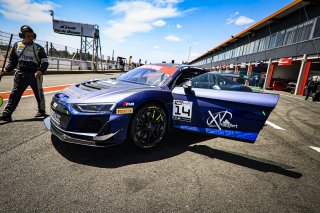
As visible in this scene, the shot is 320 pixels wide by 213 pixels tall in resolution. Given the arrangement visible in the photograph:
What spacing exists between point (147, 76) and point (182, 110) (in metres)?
1.04

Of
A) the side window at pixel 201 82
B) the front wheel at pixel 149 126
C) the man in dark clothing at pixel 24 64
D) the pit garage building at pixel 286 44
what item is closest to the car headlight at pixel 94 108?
the front wheel at pixel 149 126

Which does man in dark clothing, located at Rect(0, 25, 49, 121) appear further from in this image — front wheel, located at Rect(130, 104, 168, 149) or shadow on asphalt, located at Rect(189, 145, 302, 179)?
shadow on asphalt, located at Rect(189, 145, 302, 179)

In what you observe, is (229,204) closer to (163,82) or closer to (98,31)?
(163,82)

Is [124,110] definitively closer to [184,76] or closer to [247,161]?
[184,76]

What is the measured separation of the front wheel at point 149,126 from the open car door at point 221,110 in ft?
0.85

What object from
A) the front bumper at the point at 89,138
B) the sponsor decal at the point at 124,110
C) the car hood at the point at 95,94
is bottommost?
the front bumper at the point at 89,138

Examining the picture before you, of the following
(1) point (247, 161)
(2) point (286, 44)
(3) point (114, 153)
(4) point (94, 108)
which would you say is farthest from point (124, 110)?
(2) point (286, 44)

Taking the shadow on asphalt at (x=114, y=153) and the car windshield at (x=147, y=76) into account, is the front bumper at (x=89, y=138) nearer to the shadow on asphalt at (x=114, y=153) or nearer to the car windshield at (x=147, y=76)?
the shadow on asphalt at (x=114, y=153)

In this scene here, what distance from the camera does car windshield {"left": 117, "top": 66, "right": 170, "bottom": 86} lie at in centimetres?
365

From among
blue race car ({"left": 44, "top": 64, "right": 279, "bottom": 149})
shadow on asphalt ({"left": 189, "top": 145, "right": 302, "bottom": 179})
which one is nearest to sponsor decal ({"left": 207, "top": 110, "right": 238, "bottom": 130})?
blue race car ({"left": 44, "top": 64, "right": 279, "bottom": 149})

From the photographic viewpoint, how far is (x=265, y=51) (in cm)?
2619

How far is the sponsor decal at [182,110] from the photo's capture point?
330 cm

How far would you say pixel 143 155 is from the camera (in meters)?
3.03

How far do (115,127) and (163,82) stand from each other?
1299 mm
